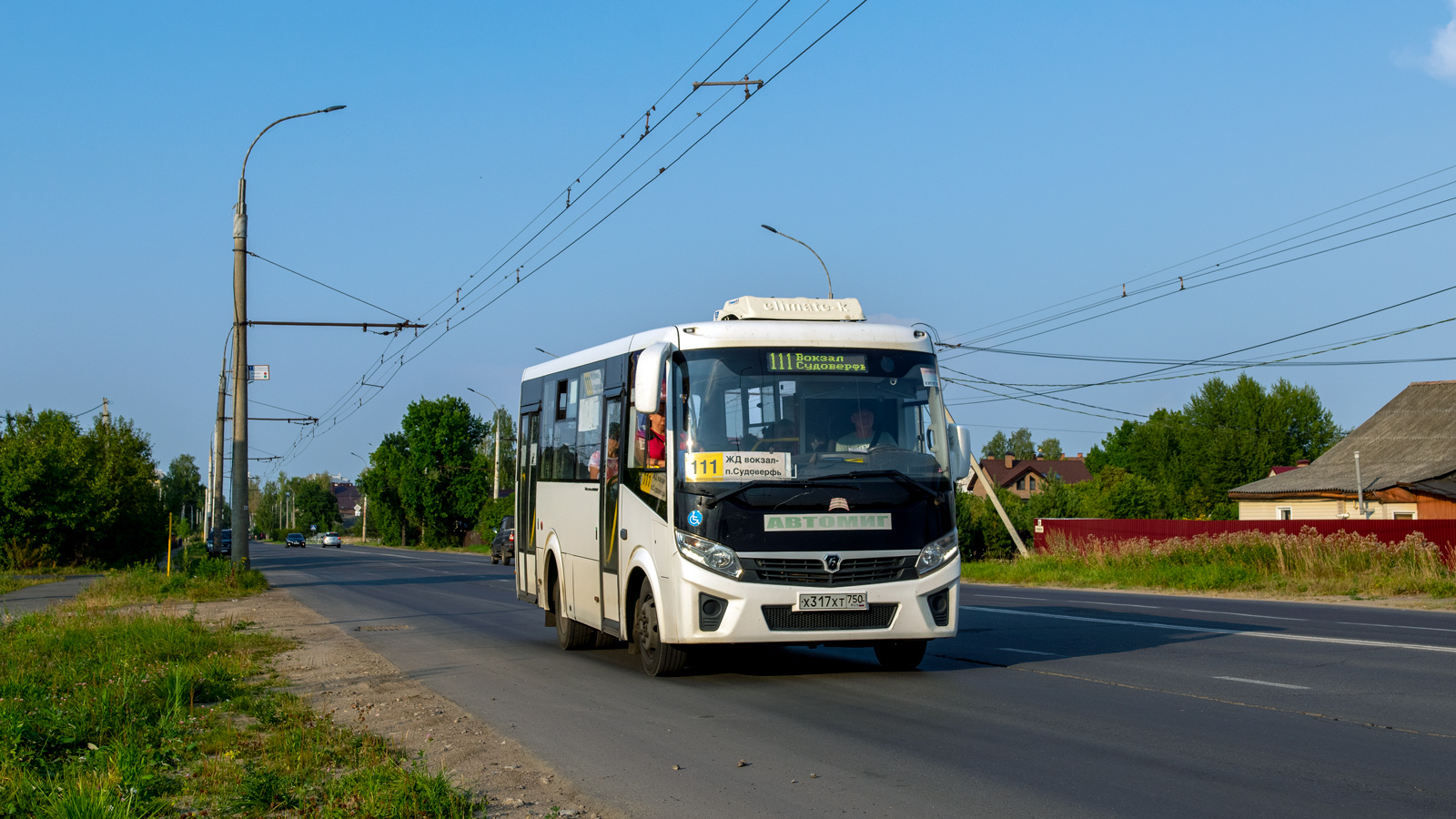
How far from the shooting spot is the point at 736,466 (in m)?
10.4

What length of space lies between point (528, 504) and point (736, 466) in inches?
236

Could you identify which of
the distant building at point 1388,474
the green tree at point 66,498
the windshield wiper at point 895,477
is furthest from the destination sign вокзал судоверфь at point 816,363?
the distant building at point 1388,474

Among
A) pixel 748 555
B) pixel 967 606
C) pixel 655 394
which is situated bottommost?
pixel 967 606

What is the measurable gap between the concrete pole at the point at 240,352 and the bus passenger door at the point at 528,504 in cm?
1322

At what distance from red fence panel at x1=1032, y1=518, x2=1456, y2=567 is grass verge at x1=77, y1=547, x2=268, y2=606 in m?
23.2

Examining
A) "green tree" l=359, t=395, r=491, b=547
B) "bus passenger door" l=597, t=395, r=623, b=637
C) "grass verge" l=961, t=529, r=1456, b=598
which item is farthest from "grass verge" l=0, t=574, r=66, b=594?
"green tree" l=359, t=395, r=491, b=547

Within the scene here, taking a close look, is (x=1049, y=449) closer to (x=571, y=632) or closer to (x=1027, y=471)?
(x=1027, y=471)

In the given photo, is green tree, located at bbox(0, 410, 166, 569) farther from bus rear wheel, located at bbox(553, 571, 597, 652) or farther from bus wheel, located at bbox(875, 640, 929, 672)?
bus wheel, located at bbox(875, 640, 929, 672)

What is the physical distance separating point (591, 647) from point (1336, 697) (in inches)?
318

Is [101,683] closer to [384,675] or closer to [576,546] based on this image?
[384,675]

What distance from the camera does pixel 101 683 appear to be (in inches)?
411

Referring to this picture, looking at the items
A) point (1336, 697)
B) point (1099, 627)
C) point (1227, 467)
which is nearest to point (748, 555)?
point (1336, 697)

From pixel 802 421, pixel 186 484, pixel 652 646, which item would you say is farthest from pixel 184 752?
pixel 186 484

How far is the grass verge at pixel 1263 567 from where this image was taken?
938 inches
